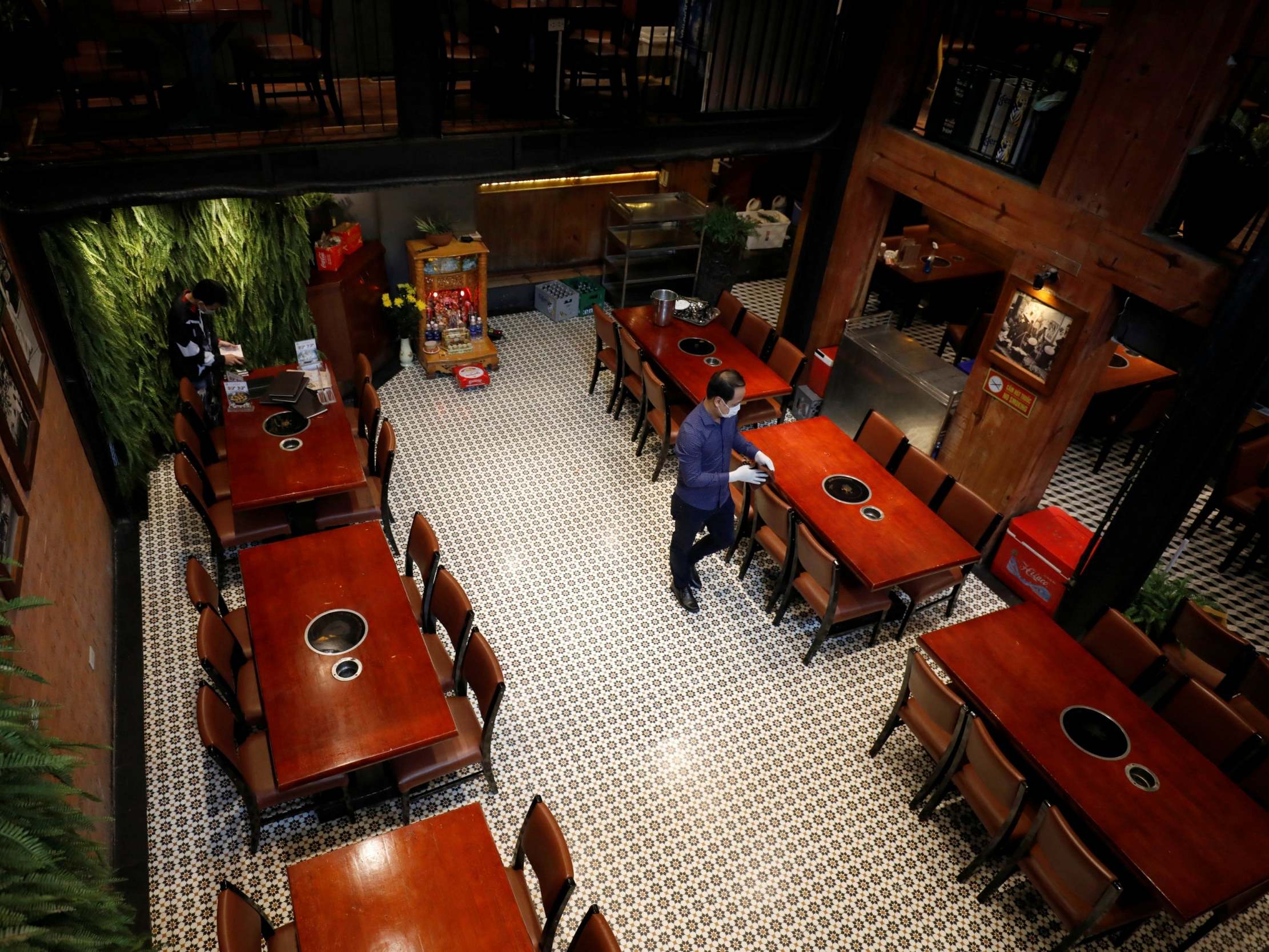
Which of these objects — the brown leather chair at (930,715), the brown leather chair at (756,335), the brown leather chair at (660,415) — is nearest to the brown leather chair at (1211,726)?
the brown leather chair at (930,715)

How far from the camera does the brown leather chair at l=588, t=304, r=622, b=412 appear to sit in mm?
7938

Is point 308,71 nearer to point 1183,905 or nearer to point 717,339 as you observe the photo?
point 717,339

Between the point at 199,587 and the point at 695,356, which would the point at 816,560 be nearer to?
the point at 695,356

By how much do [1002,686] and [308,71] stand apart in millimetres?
6291

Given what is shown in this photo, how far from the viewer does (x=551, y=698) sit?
545 centimetres

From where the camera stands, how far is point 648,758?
5168 millimetres

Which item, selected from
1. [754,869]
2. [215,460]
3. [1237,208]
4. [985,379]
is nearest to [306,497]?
[215,460]

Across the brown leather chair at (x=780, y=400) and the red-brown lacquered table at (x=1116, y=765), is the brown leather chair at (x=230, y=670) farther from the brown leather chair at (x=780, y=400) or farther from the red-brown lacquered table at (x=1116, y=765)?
the brown leather chair at (x=780, y=400)

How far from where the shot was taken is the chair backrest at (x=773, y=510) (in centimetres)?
580

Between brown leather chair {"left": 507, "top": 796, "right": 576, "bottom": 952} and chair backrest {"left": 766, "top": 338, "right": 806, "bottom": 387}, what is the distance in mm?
4961

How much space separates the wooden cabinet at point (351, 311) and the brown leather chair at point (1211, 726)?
289 inches

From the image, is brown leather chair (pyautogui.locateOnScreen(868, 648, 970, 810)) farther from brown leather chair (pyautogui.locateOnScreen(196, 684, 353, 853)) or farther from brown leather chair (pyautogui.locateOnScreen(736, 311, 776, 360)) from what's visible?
brown leather chair (pyautogui.locateOnScreen(736, 311, 776, 360))

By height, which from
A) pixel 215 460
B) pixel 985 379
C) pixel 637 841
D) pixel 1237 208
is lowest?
pixel 637 841

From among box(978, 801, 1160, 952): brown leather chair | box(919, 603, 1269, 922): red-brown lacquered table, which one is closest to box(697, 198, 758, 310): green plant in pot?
box(919, 603, 1269, 922): red-brown lacquered table
